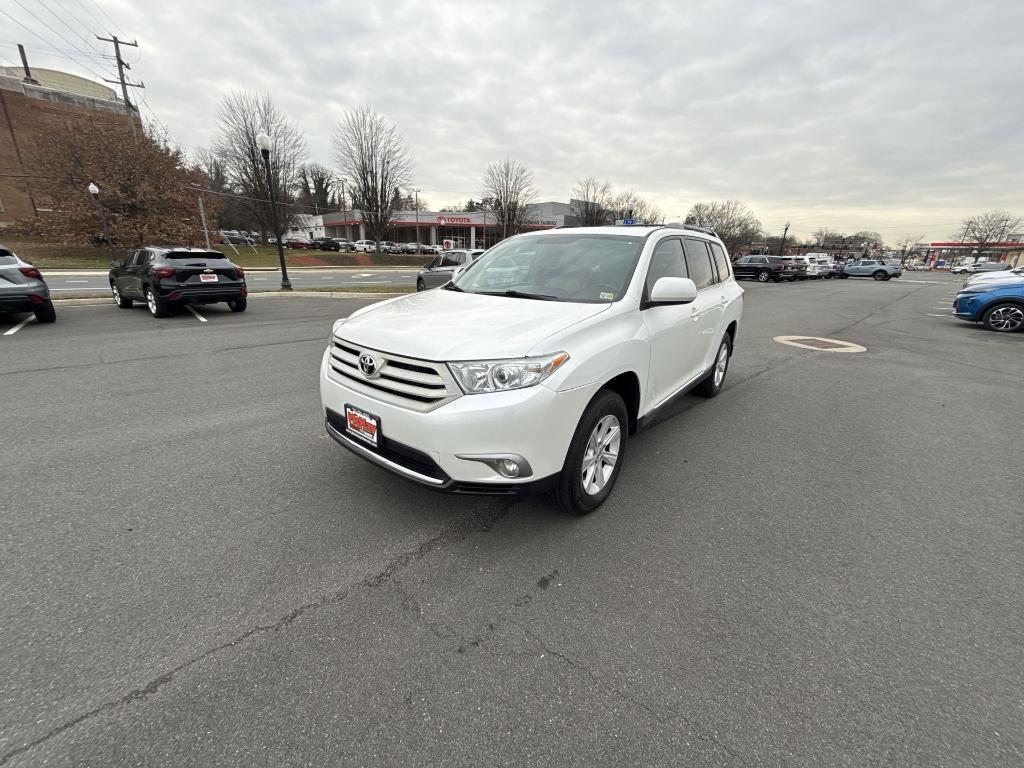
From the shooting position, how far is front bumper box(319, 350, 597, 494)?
2.34 metres

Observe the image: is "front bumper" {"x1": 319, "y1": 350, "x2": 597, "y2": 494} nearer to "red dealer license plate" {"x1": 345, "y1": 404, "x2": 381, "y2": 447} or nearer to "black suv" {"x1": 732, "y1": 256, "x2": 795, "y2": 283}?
"red dealer license plate" {"x1": 345, "y1": 404, "x2": 381, "y2": 447}

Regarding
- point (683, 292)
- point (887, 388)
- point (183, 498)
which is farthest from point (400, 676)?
point (887, 388)

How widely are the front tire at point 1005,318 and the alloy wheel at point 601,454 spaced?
529 inches

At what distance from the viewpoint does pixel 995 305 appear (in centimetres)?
1095

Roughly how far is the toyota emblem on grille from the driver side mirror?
186 cm

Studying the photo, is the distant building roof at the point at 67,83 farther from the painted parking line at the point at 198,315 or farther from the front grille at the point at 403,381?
the front grille at the point at 403,381

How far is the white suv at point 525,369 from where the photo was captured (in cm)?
239

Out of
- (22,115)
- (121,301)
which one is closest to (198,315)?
(121,301)

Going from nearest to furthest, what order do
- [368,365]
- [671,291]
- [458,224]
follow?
1. [368,365]
2. [671,291]
3. [458,224]

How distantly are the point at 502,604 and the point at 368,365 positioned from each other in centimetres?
149

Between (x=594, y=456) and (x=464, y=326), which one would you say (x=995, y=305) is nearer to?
(x=594, y=456)

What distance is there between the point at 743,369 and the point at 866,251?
12000 centimetres

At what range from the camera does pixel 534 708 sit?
5.89 ft

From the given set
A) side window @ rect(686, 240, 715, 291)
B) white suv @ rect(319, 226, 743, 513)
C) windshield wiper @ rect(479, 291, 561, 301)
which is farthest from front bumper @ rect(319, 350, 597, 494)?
side window @ rect(686, 240, 715, 291)
